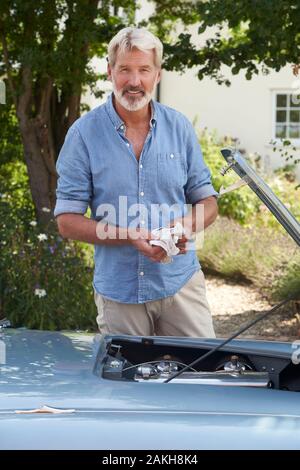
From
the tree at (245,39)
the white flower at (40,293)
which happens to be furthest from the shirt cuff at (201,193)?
the white flower at (40,293)

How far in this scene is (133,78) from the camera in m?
3.49

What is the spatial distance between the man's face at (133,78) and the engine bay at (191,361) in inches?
35.8

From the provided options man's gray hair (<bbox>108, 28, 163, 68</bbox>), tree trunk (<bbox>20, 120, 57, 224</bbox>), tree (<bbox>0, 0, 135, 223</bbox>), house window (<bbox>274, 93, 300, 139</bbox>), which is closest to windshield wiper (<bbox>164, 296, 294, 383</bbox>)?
man's gray hair (<bbox>108, 28, 163, 68</bbox>)

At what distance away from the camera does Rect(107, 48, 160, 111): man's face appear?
3490 mm

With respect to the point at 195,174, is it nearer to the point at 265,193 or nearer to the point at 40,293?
the point at 265,193

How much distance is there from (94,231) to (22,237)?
3.75 metres

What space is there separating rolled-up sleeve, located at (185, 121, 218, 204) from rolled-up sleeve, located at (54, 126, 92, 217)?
403 millimetres

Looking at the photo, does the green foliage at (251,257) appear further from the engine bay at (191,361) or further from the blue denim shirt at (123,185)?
the engine bay at (191,361)

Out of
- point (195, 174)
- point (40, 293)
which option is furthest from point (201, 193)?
point (40, 293)

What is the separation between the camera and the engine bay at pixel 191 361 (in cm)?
277

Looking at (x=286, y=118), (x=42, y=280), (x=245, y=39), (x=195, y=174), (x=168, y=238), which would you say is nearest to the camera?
(x=168, y=238)

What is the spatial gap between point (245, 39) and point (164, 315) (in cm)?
421

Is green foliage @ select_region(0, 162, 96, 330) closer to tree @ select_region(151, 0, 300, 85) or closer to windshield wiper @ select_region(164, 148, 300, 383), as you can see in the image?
tree @ select_region(151, 0, 300, 85)

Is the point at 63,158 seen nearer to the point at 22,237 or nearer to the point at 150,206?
the point at 150,206
